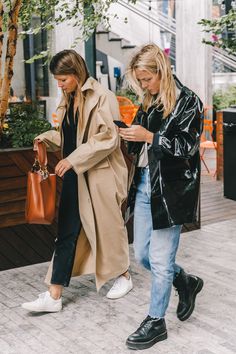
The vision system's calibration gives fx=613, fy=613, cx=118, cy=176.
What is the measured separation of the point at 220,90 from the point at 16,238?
435 inches

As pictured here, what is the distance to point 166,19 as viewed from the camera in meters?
14.6

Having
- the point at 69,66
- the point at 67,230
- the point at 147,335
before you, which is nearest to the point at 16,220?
the point at 67,230

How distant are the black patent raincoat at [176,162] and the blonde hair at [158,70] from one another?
0.05 meters

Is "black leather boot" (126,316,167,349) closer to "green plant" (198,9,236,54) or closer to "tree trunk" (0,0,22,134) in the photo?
"tree trunk" (0,0,22,134)

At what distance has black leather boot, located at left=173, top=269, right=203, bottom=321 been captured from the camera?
410 cm

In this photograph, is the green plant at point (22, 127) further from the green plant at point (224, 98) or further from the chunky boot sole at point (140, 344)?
the green plant at point (224, 98)

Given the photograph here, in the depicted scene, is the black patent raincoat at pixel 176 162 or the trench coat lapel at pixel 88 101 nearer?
the black patent raincoat at pixel 176 162

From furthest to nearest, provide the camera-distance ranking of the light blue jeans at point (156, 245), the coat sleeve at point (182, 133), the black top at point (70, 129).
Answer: the black top at point (70, 129) → the light blue jeans at point (156, 245) → the coat sleeve at point (182, 133)

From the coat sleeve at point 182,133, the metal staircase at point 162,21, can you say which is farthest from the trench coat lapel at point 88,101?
the metal staircase at point 162,21

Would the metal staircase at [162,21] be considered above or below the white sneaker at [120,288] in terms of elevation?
above

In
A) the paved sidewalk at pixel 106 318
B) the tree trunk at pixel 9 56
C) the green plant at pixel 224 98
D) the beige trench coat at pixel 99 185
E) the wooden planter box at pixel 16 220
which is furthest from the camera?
the green plant at pixel 224 98

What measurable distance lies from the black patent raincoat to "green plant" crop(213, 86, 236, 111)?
10999 millimetres

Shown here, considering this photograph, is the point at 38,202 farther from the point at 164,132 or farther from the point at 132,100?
the point at 132,100

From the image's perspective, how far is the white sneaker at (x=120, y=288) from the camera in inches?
183
